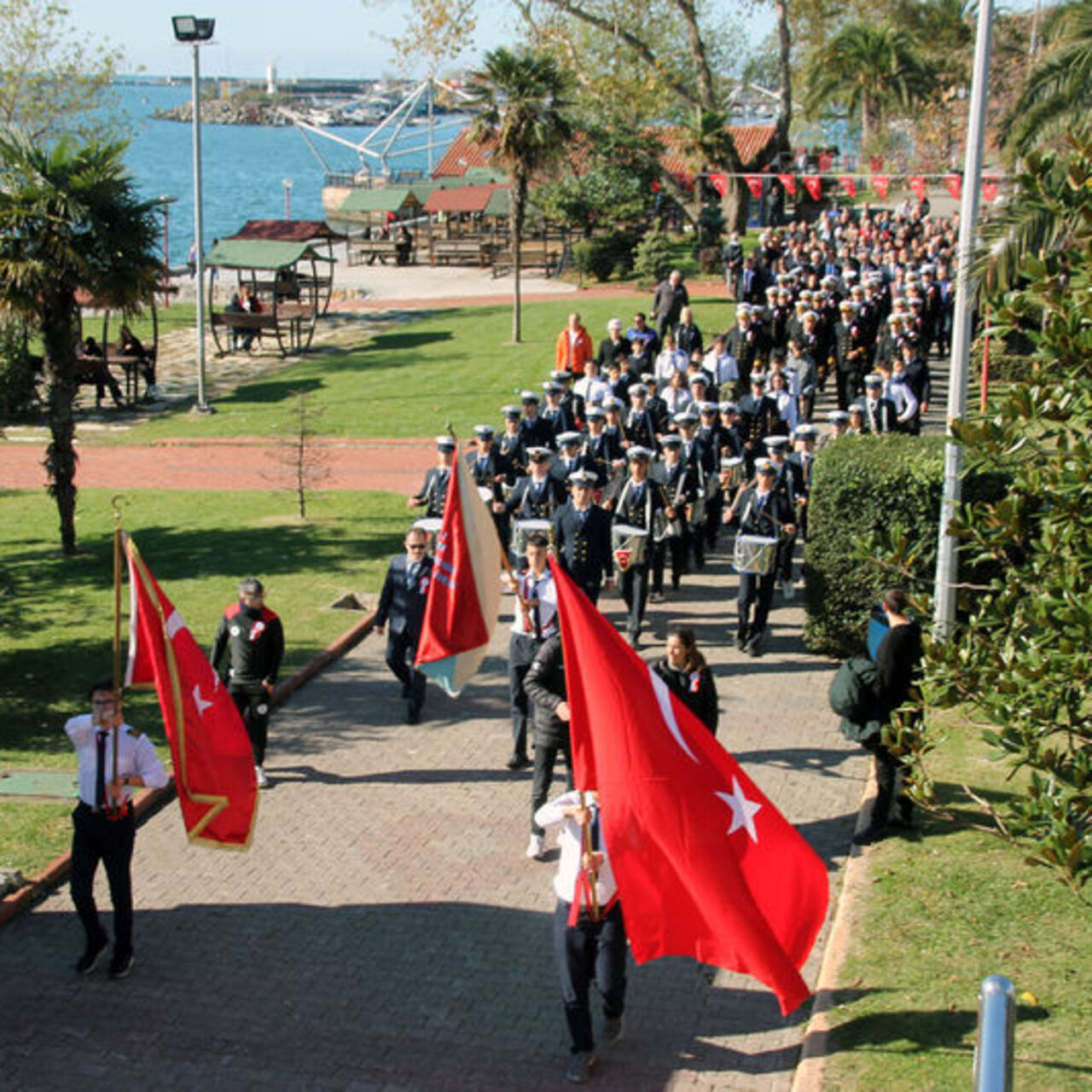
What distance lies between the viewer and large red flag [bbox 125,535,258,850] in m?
8.84

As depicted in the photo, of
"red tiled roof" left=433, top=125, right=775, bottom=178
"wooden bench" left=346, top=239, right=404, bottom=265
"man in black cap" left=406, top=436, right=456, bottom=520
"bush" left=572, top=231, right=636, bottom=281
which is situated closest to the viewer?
"man in black cap" left=406, top=436, right=456, bottom=520

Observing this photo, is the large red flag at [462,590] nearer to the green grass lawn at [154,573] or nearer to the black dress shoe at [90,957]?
the green grass lawn at [154,573]

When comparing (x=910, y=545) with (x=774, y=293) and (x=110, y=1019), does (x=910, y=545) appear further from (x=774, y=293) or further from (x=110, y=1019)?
(x=774, y=293)

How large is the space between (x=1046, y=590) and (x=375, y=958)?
471 centimetres

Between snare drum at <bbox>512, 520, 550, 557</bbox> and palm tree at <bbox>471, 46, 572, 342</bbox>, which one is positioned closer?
snare drum at <bbox>512, 520, 550, 557</bbox>

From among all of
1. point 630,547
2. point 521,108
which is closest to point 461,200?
point 521,108

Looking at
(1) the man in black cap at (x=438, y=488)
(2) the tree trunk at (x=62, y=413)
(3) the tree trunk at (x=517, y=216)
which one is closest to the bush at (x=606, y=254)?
(3) the tree trunk at (x=517, y=216)

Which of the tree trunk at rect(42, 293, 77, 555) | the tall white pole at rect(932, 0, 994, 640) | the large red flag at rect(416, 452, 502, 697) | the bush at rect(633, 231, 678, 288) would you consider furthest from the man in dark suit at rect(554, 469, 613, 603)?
the bush at rect(633, 231, 678, 288)

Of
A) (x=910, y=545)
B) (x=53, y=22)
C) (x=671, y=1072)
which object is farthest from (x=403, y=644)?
(x=53, y=22)

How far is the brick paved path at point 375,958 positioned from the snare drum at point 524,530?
2.52 m

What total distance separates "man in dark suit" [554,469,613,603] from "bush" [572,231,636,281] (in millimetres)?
31379

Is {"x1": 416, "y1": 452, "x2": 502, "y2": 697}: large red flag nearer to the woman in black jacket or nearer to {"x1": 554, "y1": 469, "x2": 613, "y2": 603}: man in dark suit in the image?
the woman in black jacket

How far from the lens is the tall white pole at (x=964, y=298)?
1218cm

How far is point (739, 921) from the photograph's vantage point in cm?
716
